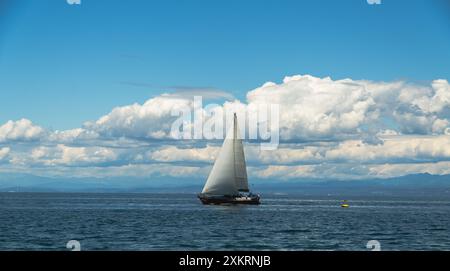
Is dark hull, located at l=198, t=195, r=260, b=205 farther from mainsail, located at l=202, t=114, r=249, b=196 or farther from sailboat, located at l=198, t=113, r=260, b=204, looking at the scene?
mainsail, located at l=202, t=114, r=249, b=196

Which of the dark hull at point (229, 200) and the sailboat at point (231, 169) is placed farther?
the dark hull at point (229, 200)

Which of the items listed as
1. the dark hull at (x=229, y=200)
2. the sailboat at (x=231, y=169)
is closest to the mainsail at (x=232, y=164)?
the sailboat at (x=231, y=169)

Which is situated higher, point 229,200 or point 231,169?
point 231,169

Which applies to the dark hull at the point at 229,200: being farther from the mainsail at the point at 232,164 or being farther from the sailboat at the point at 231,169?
the mainsail at the point at 232,164

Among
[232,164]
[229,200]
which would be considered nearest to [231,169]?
[232,164]

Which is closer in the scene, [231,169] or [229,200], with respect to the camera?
[231,169]

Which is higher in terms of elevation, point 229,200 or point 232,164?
point 232,164

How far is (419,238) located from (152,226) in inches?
1358

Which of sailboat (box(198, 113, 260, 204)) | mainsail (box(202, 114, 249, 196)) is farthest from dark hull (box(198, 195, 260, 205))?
mainsail (box(202, 114, 249, 196))

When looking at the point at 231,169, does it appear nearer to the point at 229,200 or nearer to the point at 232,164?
the point at 232,164

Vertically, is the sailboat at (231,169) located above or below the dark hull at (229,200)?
above

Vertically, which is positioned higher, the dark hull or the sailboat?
the sailboat
